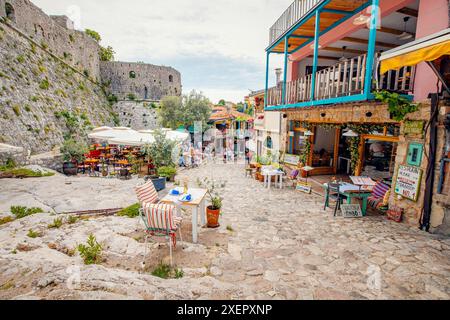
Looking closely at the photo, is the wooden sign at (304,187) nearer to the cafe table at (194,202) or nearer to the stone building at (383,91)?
the stone building at (383,91)

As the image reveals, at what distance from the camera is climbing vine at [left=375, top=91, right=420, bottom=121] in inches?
220

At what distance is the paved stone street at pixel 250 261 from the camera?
9.29 ft

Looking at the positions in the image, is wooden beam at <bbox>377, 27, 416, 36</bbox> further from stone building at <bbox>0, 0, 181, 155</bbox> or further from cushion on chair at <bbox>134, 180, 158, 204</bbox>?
stone building at <bbox>0, 0, 181, 155</bbox>

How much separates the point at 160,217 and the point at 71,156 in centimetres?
1123

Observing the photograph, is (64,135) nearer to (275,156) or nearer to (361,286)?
(275,156)

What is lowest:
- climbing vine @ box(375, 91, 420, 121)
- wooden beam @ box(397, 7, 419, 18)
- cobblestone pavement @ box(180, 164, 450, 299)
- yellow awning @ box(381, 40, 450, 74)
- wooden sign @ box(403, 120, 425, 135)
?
cobblestone pavement @ box(180, 164, 450, 299)

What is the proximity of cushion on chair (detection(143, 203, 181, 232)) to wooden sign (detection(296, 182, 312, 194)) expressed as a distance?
21.3ft

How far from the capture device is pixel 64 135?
56.6 ft

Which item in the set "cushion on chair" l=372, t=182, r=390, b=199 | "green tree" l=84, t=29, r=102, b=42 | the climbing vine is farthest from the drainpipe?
"green tree" l=84, t=29, r=102, b=42

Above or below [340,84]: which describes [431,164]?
below

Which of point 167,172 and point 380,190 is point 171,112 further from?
point 380,190

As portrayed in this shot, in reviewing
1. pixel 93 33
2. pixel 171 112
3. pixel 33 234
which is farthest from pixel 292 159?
pixel 93 33

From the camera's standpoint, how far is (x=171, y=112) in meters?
25.9
